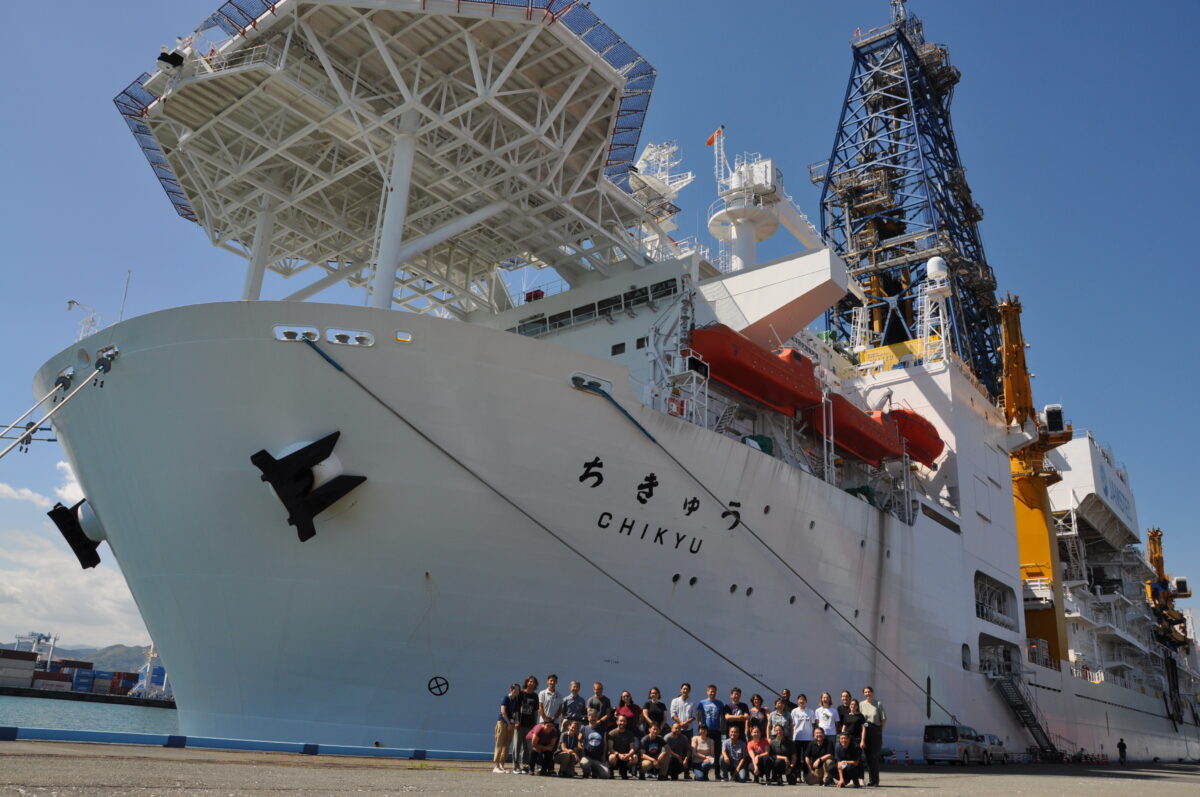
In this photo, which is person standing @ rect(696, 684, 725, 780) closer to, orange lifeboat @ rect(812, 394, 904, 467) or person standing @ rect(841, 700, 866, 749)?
person standing @ rect(841, 700, 866, 749)

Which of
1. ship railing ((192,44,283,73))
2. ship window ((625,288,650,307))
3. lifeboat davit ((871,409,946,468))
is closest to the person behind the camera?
ship railing ((192,44,283,73))

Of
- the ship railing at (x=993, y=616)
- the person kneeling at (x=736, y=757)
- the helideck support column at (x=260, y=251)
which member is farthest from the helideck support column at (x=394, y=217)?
the ship railing at (x=993, y=616)

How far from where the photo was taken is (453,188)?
18266 millimetres

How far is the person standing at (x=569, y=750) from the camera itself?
9.46m

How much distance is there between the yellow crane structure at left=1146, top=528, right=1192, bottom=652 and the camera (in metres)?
46.9

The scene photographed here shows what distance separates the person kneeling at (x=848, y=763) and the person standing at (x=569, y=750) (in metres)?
2.85

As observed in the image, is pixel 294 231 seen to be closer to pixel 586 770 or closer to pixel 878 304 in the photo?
pixel 586 770

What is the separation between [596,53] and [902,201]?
75.2 feet

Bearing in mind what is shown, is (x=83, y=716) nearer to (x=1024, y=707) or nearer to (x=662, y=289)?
(x=662, y=289)

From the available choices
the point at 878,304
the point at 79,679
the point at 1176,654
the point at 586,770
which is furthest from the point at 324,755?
the point at 1176,654

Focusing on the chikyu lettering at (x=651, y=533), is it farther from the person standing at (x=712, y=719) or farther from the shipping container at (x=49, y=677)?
the shipping container at (x=49, y=677)

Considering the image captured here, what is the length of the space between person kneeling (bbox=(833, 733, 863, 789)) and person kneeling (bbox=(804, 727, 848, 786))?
0.42 m

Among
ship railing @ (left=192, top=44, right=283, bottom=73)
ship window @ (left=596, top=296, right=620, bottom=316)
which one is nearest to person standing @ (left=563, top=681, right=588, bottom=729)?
ship window @ (left=596, top=296, right=620, bottom=316)

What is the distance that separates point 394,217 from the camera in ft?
47.5
